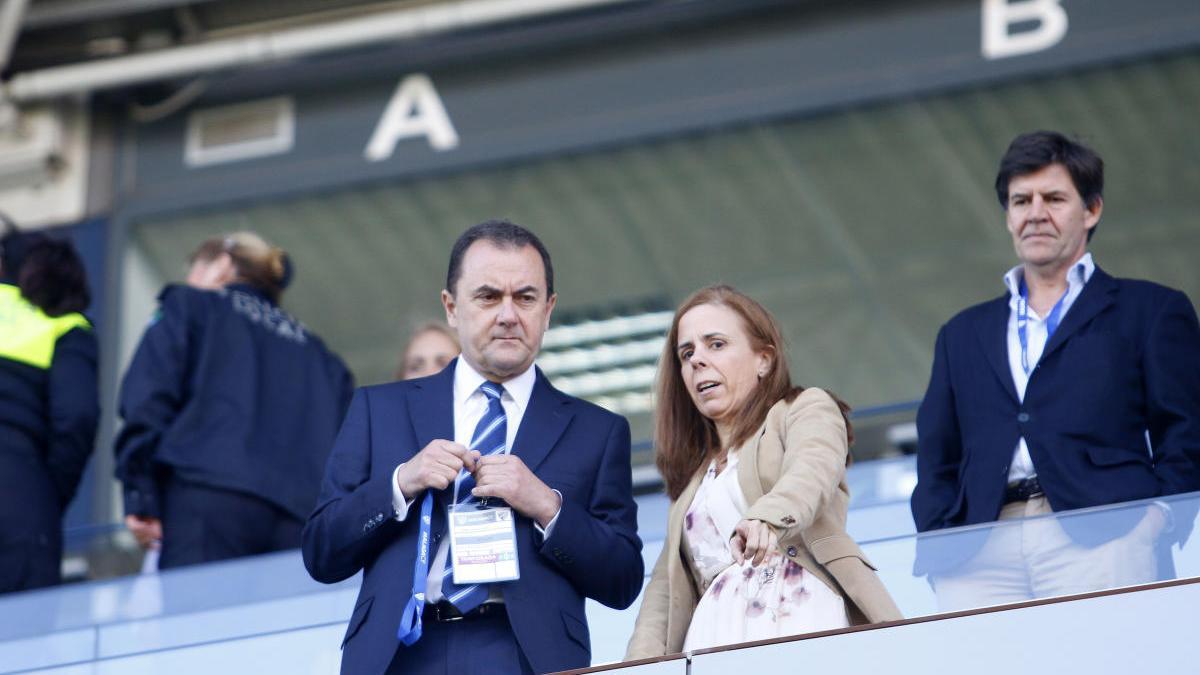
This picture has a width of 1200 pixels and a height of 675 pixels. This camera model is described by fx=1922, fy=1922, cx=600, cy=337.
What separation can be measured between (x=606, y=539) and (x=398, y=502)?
37 cm

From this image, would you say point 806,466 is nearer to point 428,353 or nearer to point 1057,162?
point 1057,162

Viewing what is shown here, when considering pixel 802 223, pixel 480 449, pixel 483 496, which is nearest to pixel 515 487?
pixel 483 496

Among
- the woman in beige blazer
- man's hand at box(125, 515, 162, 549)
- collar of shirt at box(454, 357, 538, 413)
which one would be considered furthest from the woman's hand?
man's hand at box(125, 515, 162, 549)

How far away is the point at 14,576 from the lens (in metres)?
5.20

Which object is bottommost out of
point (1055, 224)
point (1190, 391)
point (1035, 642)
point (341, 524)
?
point (1035, 642)

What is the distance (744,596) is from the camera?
3447 millimetres

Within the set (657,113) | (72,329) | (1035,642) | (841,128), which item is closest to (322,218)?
(657,113)

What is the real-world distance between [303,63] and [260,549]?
5.12 m

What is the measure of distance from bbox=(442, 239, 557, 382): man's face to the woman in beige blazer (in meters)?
0.38

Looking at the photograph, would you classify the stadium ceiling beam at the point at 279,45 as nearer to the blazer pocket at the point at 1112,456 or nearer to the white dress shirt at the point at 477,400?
the blazer pocket at the point at 1112,456

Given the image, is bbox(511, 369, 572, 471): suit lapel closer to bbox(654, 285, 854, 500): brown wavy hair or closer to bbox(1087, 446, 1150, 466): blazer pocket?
bbox(654, 285, 854, 500): brown wavy hair

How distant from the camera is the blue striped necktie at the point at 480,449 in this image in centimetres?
329

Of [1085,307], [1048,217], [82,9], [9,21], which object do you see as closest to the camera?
[1085,307]

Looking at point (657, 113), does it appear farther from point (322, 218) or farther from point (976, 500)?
point (976, 500)
